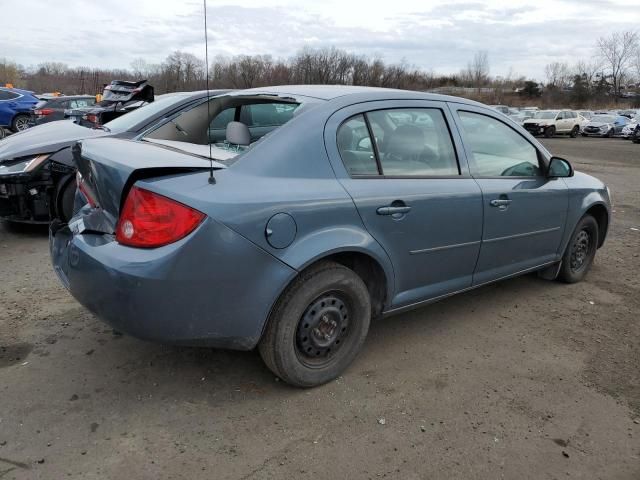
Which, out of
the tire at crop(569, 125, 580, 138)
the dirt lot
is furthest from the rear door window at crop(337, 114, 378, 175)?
the tire at crop(569, 125, 580, 138)

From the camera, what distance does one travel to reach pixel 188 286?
7.89 feet

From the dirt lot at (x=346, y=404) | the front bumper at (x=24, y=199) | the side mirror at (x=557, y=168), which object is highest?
the side mirror at (x=557, y=168)

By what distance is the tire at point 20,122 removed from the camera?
1786cm

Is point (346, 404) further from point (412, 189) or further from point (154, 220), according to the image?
point (154, 220)

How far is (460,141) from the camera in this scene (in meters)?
3.53

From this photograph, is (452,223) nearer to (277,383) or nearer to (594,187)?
(277,383)

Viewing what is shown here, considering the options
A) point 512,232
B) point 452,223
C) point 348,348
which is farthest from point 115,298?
point 512,232

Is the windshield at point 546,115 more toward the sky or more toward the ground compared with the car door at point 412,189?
more toward the sky

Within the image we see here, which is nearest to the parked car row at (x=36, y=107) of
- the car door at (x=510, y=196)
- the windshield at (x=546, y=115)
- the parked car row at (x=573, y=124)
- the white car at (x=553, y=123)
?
the car door at (x=510, y=196)

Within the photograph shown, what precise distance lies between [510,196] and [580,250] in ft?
5.25

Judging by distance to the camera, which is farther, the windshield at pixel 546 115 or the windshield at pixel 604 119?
the windshield at pixel 604 119

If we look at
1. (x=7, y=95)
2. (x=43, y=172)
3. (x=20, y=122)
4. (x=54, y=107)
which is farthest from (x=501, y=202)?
(x=7, y=95)

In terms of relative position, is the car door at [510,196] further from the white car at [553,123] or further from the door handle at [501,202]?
the white car at [553,123]

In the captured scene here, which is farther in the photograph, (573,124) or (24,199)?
(573,124)
